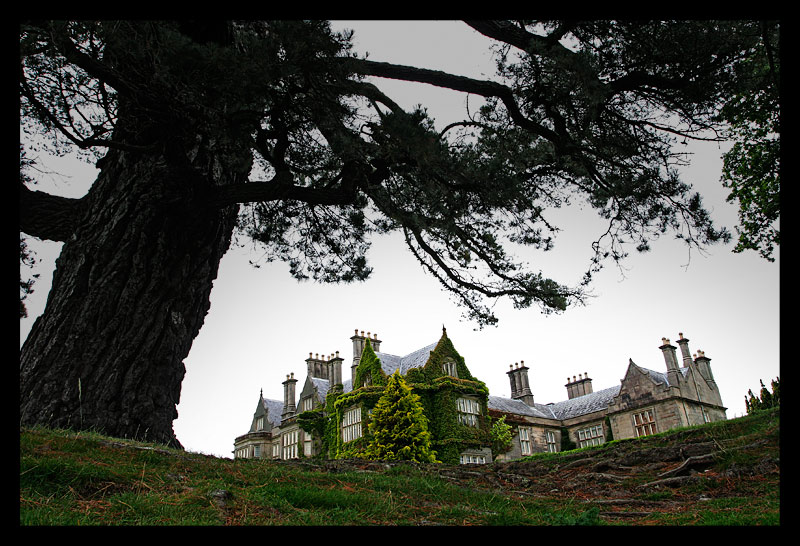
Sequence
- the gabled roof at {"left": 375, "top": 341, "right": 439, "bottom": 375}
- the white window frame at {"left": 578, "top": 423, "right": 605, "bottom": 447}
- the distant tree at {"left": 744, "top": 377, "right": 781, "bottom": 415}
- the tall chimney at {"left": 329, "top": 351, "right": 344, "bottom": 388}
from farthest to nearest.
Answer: the white window frame at {"left": 578, "top": 423, "right": 605, "bottom": 447}, the tall chimney at {"left": 329, "top": 351, "right": 344, "bottom": 388}, the gabled roof at {"left": 375, "top": 341, "right": 439, "bottom": 375}, the distant tree at {"left": 744, "top": 377, "right": 781, "bottom": 415}

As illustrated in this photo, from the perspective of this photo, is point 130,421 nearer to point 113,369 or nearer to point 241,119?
point 113,369

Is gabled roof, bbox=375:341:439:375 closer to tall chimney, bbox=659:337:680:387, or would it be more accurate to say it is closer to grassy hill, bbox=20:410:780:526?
tall chimney, bbox=659:337:680:387

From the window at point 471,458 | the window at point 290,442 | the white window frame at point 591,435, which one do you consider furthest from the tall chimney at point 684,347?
the window at point 290,442

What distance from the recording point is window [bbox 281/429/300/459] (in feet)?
107

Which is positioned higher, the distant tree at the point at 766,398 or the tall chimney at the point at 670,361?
the tall chimney at the point at 670,361

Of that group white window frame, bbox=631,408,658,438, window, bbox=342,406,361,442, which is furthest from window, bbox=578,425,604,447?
window, bbox=342,406,361,442

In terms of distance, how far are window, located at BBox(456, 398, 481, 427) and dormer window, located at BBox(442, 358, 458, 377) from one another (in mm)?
1299

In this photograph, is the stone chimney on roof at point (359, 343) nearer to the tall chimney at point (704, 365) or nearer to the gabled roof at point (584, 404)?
the gabled roof at point (584, 404)

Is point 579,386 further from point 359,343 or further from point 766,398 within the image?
point 766,398

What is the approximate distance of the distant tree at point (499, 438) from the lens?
26219 mm

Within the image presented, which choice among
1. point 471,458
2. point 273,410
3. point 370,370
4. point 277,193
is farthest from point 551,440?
point 277,193

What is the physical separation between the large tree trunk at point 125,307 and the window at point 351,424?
19.1 meters

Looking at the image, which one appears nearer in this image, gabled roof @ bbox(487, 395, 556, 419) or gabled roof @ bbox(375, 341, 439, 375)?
gabled roof @ bbox(375, 341, 439, 375)
